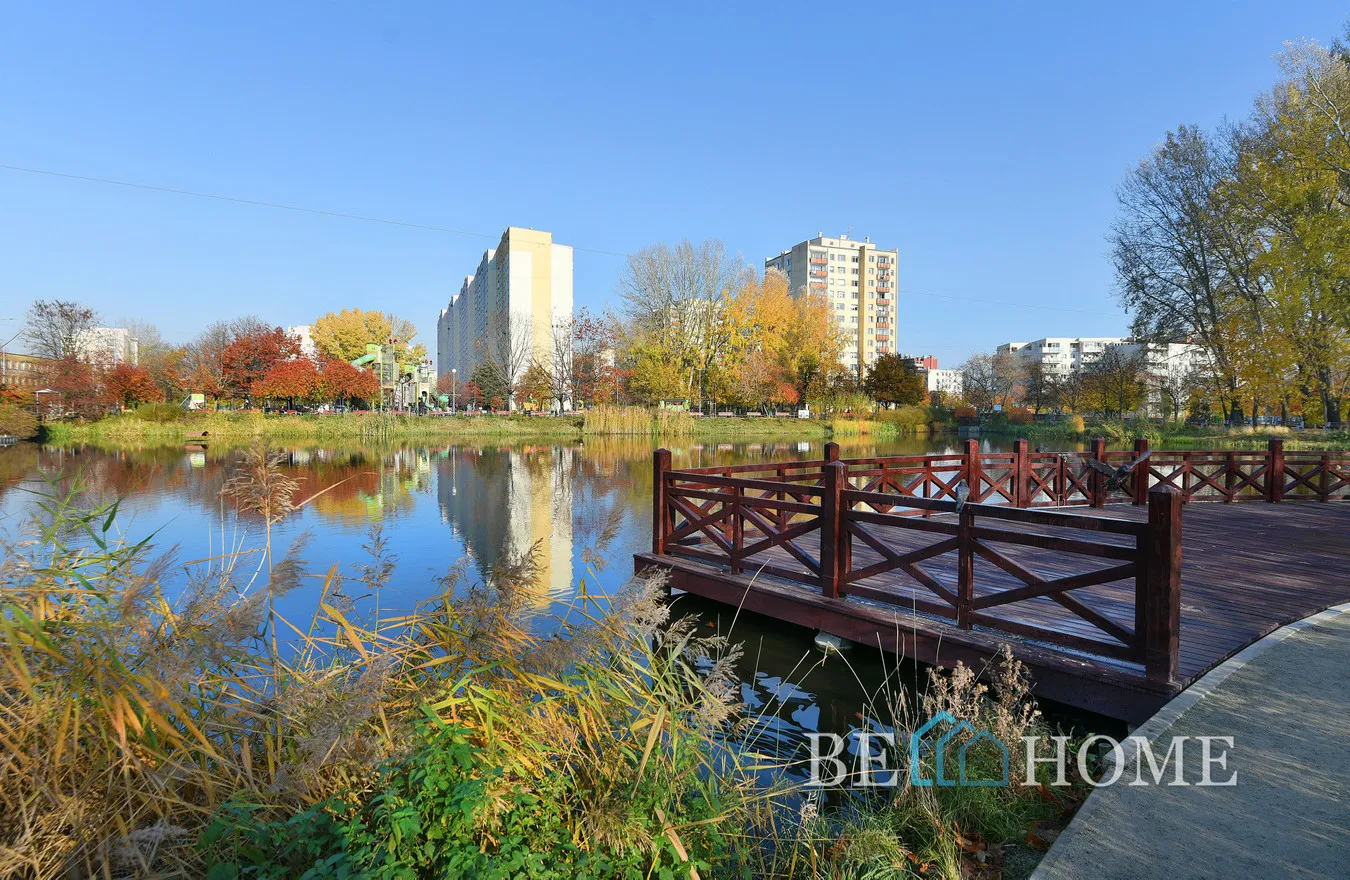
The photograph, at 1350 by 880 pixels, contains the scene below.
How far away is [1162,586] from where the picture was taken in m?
4.01

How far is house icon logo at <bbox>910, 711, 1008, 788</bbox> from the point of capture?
3104 millimetres

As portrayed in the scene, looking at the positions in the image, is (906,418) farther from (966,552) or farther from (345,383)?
(966,552)

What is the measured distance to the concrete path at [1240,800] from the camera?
236 cm

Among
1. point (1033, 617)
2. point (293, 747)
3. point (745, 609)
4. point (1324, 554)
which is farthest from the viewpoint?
point (1324, 554)

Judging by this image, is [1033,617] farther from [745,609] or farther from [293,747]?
[293,747]

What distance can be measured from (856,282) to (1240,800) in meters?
97.1

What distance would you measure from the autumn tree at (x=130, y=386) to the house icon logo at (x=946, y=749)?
4142cm

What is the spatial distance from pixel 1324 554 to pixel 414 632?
9.41 m

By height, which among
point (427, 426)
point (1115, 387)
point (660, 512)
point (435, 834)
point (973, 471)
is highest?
point (1115, 387)

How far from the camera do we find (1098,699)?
419cm

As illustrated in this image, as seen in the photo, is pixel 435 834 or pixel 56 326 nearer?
pixel 435 834

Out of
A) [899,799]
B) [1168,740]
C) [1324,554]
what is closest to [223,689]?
[899,799]

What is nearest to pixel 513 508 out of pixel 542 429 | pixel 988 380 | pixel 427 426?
pixel 542 429

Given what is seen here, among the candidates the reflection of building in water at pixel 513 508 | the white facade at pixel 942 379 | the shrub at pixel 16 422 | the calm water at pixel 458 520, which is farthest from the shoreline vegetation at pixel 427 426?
the white facade at pixel 942 379
